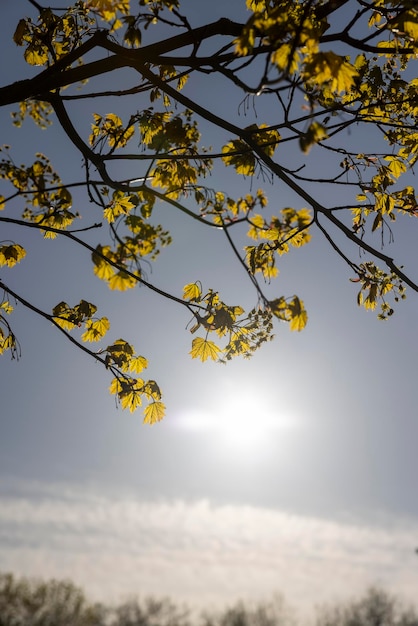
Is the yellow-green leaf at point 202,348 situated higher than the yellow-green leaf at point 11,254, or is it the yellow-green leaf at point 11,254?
the yellow-green leaf at point 11,254

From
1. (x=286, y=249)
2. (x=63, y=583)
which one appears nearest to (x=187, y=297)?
(x=286, y=249)

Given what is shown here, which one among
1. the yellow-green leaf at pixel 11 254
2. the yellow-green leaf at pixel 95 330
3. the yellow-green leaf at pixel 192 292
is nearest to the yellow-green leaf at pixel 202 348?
the yellow-green leaf at pixel 192 292

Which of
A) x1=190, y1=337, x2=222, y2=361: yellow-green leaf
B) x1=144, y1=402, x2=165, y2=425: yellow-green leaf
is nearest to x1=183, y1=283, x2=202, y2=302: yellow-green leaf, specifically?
x1=190, y1=337, x2=222, y2=361: yellow-green leaf

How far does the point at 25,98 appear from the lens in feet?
13.9

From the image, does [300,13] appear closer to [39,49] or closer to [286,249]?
[286,249]

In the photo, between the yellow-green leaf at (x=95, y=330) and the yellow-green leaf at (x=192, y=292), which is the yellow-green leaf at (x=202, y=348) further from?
the yellow-green leaf at (x=95, y=330)

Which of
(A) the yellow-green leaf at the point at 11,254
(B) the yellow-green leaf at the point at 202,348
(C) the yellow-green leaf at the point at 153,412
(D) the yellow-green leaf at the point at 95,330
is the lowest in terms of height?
(C) the yellow-green leaf at the point at 153,412

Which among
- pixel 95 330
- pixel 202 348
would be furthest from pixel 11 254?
pixel 202 348

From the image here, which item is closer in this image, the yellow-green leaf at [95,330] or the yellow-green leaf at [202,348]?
the yellow-green leaf at [202,348]

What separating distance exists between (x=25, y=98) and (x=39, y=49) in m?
1.19

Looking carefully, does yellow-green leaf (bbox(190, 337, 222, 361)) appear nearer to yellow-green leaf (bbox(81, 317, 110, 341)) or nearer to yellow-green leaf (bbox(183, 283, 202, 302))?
yellow-green leaf (bbox(183, 283, 202, 302))

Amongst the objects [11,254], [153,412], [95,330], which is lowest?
[153,412]

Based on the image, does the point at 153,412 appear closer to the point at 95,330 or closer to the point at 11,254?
the point at 95,330

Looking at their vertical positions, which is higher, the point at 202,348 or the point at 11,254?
the point at 11,254
